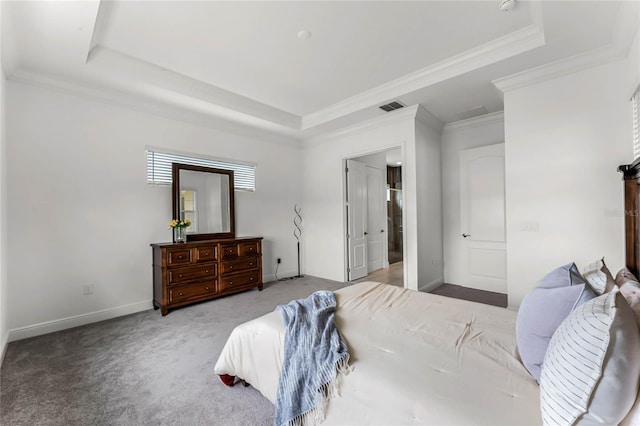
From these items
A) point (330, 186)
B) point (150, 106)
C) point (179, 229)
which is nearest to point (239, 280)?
point (179, 229)

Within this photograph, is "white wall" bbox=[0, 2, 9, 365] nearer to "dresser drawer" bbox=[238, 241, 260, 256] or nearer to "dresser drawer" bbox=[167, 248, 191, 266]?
"dresser drawer" bbox=[167, 248, 191, 266]

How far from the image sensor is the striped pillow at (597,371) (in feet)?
2.39

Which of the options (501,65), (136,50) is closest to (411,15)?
(501,65)

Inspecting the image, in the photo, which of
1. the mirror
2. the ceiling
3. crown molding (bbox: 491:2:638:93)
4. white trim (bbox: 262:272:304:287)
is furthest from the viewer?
white trim (bbox: 262:272:304:287)

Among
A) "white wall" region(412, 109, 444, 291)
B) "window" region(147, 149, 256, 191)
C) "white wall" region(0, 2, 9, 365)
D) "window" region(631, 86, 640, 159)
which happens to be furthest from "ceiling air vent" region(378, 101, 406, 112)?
"white wall" region(0, 2, 9, 365)

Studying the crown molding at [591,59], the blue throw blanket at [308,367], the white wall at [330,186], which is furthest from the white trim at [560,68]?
the blue throw blanket at [308,367]

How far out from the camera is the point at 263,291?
4.23m

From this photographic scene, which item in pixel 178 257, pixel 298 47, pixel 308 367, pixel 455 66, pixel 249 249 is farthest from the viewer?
pixel 249 249

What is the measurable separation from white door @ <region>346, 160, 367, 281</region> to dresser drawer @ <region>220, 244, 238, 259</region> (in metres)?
1.98

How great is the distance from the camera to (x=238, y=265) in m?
4.04

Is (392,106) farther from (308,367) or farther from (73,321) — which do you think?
(73,321)

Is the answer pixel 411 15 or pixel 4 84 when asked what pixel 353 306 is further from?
pixel 4 84

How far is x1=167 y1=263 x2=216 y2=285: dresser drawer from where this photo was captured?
3.37 m

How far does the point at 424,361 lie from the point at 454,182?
3.85 metres
